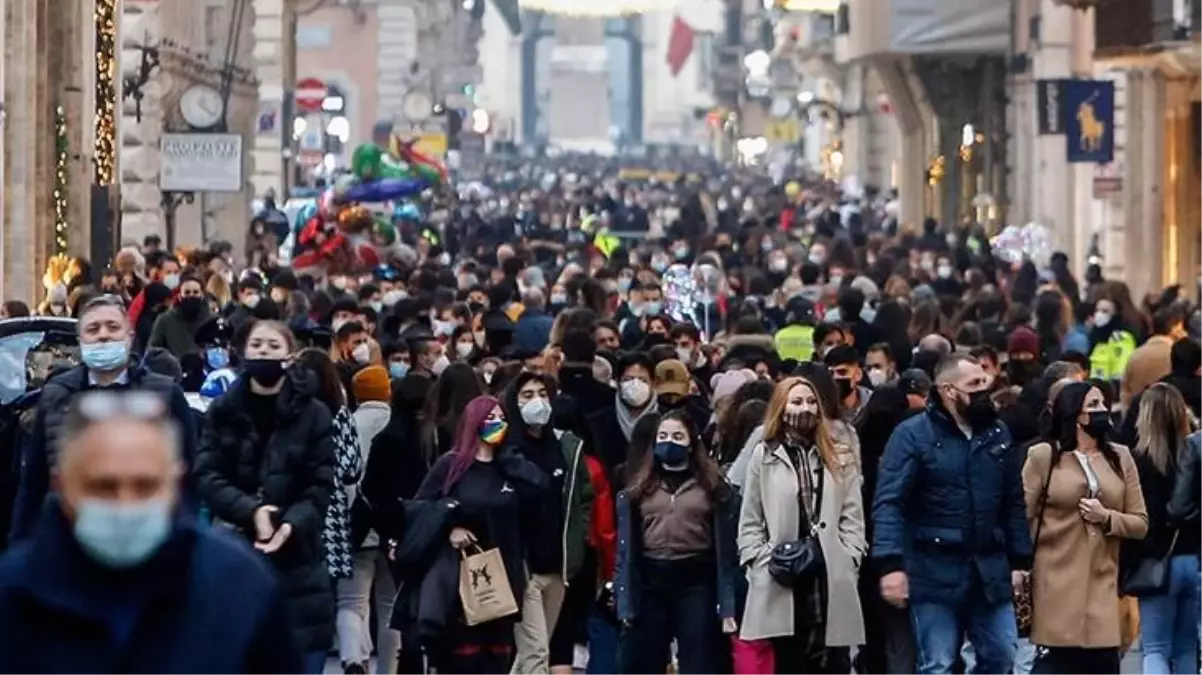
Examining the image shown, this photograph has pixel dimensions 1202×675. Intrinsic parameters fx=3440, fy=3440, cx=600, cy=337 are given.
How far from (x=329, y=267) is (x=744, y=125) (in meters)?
90.1

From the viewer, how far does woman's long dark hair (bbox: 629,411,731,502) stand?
12141mm

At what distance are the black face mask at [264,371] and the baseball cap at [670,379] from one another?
3511mm

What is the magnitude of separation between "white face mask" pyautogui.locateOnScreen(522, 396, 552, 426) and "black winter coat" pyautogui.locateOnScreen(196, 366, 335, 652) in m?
1.70

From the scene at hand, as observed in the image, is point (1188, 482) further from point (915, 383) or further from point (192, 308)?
point (192, 308)

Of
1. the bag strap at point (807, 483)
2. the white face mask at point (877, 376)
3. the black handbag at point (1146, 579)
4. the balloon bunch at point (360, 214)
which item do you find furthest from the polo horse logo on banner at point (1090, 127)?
the bag strap at point (807, 483)

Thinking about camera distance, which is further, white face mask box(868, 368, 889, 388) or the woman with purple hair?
white face mask box(868, 368, 889, 388)

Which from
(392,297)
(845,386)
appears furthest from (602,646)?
(392,297)

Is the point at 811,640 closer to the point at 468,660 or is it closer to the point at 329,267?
the point at 468,660

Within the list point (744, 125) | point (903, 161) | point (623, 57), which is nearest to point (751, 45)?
point (744, 125)

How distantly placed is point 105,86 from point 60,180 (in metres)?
1.68

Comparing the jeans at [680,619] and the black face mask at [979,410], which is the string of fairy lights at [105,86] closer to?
the jeans at [680,619]

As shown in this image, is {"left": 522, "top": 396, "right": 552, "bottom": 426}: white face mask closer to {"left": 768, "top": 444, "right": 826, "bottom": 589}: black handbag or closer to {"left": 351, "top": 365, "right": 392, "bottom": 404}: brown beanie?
{"left": 768, "top": 444, "right": 826, "bottom": 589}: black handbag

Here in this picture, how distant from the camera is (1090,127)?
3462cm

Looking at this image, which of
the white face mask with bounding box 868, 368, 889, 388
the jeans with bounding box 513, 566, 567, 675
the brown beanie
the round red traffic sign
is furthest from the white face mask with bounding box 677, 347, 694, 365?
the round red traffic sign
